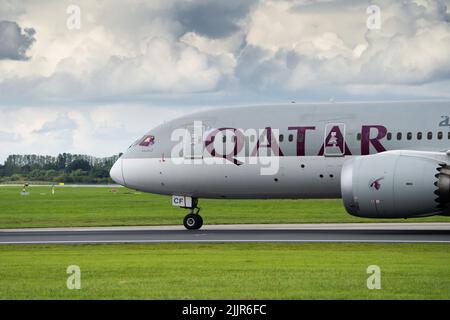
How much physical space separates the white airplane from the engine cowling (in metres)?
0.03

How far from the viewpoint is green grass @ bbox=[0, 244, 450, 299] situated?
15844 millimetres

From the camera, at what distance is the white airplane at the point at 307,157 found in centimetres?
2822

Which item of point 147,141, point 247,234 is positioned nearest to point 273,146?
point 247,234

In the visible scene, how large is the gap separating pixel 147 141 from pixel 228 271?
54.4 feet

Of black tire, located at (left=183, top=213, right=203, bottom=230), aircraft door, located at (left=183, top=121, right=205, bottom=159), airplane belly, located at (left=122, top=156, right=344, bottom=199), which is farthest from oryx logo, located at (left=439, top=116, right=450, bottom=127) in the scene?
black tire, located at (left=183, top=213, right=203, bottom=230)

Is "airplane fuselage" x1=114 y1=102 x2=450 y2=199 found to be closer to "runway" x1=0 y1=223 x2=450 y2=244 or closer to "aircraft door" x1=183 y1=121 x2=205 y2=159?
"aircraft door" x1=183 y1=121 x2=205 y2=159

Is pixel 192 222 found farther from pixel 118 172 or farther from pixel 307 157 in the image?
pixel 307 157

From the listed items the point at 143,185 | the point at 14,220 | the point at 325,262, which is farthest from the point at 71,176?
the point at 325,262

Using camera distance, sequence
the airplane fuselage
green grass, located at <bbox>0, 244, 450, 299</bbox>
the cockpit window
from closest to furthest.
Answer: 1. green grass, located at <bbox>0, 244, 450, 299</bbox>
2. the airplane fuselage
3. the cockpit window

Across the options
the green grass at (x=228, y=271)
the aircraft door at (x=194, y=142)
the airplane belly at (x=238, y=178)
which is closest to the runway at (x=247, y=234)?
the airplane belly at (x=238, y=178)

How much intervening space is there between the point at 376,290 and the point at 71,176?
18394 cm

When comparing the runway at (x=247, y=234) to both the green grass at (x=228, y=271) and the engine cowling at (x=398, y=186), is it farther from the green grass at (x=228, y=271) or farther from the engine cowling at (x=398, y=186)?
the green grass at (x=228, y=271)

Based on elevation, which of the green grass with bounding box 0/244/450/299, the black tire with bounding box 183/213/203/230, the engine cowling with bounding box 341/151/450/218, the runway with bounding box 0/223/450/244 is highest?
the engine cowling with bounding box 341/151/450/218
